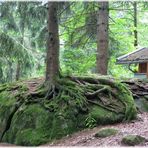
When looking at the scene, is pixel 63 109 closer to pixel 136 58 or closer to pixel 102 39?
pixel 102 39

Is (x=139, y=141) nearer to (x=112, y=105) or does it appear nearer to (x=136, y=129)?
(x=136, y=129)

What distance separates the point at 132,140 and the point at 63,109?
2.70 meters

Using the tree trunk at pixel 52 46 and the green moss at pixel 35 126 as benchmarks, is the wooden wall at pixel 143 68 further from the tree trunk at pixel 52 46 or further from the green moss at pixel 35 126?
the green moss at pixel 35 126

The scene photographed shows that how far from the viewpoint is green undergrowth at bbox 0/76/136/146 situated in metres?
8.54

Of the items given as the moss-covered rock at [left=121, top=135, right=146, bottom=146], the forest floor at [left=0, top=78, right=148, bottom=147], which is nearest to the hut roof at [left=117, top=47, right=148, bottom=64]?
the forest floor at [left=0, top=78, right=148, bottom=147]

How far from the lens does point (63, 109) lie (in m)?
8.82

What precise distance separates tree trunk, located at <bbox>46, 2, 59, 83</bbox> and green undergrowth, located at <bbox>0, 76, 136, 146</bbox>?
0.99 ft

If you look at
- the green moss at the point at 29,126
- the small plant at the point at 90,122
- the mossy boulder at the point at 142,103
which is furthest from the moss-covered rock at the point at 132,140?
the mossy boulder at the point at 142,103

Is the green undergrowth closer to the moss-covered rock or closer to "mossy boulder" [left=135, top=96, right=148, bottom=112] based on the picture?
"mossy boulder" [left=135, top=96, right=148, bottom=112]

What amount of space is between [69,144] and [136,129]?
150 centimetres

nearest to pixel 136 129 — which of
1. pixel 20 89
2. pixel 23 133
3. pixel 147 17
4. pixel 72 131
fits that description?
pixel 72 131

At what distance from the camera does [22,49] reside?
1462cm

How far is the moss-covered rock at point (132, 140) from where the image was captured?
21.3ft

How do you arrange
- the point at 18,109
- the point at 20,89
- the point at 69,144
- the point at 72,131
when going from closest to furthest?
the point at 69,144
the point at 72,131
the point at 18,109
the point at 20,89
